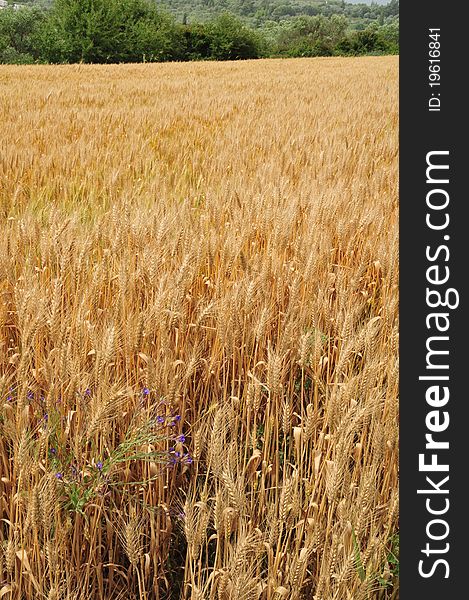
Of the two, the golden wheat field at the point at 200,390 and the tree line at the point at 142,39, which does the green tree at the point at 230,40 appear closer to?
the tree line at the point at 142,39

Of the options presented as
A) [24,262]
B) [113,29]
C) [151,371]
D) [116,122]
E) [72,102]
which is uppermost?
[113,29]

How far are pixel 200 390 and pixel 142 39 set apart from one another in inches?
1822

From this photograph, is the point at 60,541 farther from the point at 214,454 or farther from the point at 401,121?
the point at 401,121

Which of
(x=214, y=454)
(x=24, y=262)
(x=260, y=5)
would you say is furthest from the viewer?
(x=260, y=5)

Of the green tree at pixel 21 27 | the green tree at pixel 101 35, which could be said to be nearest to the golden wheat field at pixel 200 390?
the green tree at pixel 101 35

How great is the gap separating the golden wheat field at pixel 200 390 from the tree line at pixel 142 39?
38.0 metres

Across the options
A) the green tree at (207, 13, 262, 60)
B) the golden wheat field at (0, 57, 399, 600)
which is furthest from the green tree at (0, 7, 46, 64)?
the golden wheat field at (0, 57, 399, 600)

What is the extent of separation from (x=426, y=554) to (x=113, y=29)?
4660cm

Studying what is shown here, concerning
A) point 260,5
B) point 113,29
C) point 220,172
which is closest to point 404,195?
point 220,172

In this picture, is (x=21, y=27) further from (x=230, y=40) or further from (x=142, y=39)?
(x=230, y=40)

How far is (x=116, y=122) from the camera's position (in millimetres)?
5508

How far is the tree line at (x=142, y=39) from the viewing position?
42.2 meters

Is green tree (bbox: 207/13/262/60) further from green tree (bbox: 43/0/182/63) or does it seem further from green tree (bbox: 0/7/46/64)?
green tree (bbox: 0/7/46/64)

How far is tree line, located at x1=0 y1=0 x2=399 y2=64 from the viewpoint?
42.2m
